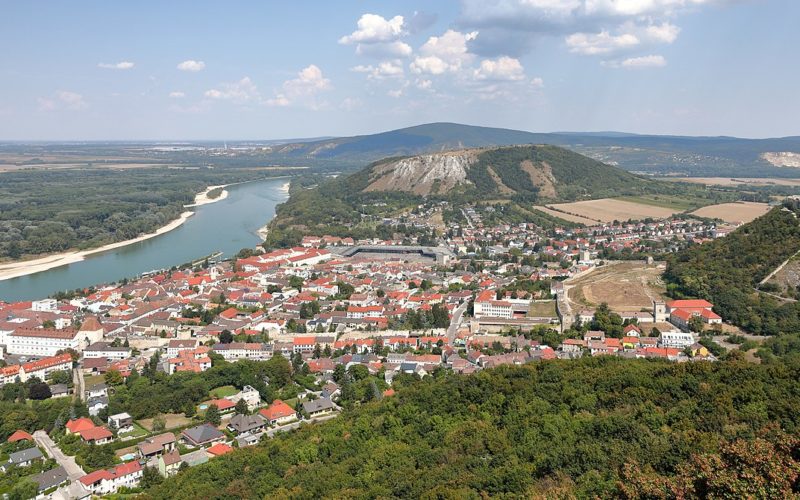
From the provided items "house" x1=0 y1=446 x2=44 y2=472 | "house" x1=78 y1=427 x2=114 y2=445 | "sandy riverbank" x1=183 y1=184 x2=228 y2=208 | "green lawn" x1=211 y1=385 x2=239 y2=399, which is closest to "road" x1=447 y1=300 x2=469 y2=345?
"green lawn" x1=211 y1=385 x2=239 y2=399

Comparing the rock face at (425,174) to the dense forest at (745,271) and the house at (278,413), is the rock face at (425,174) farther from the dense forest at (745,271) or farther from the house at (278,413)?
the house at (278,413)

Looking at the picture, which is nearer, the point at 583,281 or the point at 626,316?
the point at 626,316

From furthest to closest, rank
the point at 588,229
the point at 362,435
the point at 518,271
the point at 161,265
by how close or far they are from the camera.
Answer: the point at 588,229 < the point at 161,265 < the point at 518,271 < the point at 362,435

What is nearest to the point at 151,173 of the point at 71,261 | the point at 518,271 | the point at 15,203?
the point at 15,203

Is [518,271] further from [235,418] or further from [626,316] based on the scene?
[235,418]

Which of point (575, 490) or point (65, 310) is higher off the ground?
point (575, 490)

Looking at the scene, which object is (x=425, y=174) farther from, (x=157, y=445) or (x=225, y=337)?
(x=157, y=445)
